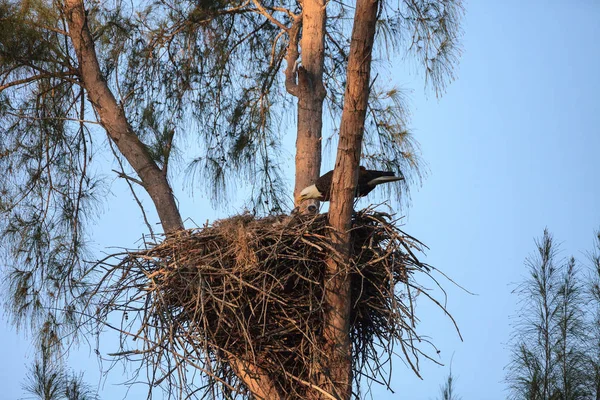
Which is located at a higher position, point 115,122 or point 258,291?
point 115,122

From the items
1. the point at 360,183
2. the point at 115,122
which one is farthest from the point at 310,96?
the point at 115,122

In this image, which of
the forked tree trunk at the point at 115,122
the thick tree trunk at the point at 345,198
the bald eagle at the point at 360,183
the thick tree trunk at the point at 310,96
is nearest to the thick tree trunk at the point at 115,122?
the forked tree trunk at the point at 115,122

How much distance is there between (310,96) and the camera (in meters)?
5.46

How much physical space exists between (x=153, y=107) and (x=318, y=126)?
1.73m

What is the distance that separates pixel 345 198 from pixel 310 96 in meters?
1.58

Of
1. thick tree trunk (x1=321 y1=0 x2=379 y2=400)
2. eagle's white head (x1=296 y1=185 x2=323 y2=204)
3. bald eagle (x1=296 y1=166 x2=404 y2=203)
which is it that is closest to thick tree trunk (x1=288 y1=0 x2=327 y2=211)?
eagle's white head (x1=296 y1=185 x2=323 y2=204)

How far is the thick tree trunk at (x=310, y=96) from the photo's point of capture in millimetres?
5363

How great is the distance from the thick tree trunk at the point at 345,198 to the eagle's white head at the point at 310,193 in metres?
0.71

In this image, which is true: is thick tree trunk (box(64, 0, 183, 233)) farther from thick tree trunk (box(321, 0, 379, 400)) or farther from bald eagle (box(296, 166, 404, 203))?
thick tree trunk (box(321, 0, 379, 400))

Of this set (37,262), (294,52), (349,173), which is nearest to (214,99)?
(294,52)

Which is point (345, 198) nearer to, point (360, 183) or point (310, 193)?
point (360, 183)

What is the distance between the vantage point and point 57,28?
20.2 ft

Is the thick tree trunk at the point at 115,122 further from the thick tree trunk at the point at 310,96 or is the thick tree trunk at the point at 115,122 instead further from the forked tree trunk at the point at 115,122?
the thick tree trunk at the point at 310,96

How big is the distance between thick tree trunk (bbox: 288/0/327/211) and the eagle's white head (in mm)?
333
